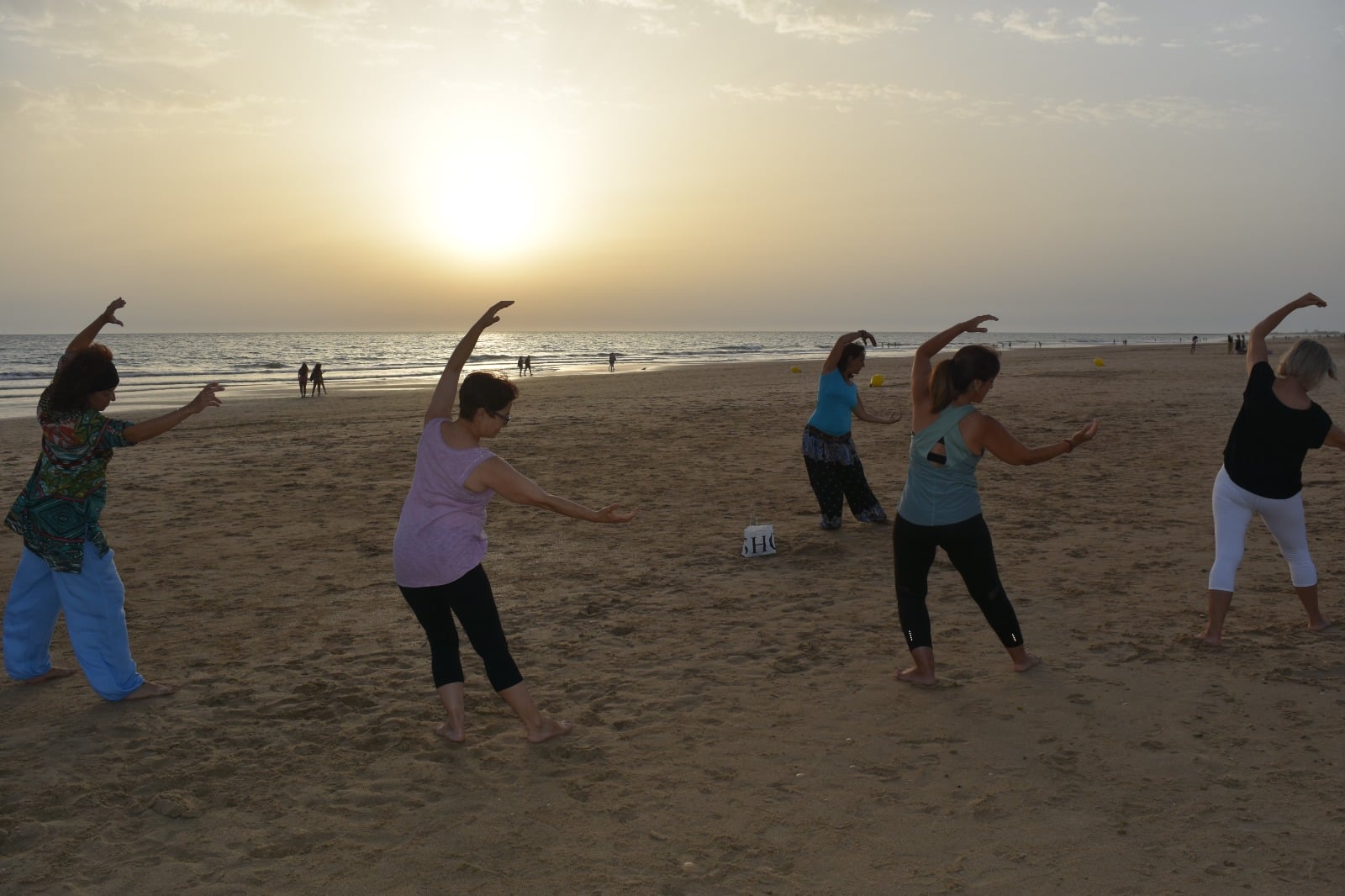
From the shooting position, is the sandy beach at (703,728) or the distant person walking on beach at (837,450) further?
the distant person walking on beach at (837,450)

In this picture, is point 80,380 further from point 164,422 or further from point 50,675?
point 50,675

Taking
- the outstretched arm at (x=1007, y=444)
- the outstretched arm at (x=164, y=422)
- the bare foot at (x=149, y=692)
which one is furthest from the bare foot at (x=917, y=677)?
the bare foot at (x=149, y=692)

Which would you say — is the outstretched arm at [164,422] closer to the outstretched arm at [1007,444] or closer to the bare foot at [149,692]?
the bare foot at [149,692]

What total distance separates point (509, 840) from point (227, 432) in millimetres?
17845

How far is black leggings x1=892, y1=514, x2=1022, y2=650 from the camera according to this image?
191 inches

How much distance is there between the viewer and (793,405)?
2328 cm

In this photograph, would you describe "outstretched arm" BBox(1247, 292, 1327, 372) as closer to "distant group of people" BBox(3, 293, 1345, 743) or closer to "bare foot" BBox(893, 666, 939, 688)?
"distant group of people" BBox(3, 293, 1345, 743)

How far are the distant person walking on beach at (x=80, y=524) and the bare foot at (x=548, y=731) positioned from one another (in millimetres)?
2254

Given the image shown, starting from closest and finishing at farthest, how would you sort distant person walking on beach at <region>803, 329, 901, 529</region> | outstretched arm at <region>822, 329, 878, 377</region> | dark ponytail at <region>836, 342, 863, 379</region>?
outstretched arm at <region>822, 329, 878, 377</region>, dark ponytail at <region>836, 342, 863, 379</region>, distant person walking on beach at <region>803, 329, 901, 529</region>

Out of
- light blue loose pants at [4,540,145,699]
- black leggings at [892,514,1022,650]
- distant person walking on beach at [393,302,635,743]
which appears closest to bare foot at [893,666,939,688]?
black leggings at [892,514,1022,650]

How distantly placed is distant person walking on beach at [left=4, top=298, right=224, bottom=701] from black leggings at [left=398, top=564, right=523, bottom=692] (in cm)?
155

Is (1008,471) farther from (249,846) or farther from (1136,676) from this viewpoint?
(249,846)

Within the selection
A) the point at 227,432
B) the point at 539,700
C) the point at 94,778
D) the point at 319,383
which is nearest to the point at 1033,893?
the point at 539,700

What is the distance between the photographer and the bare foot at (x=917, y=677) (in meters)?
5.18
